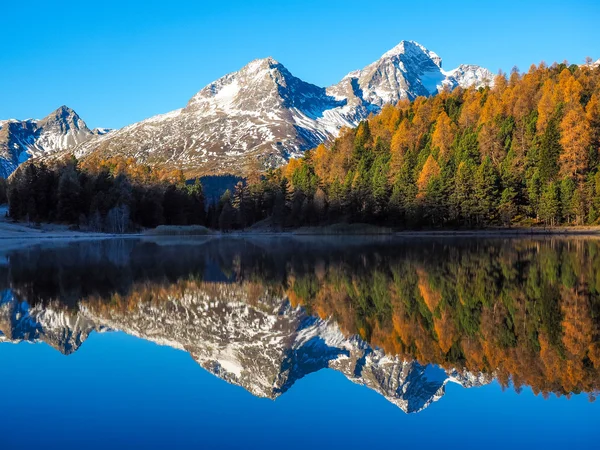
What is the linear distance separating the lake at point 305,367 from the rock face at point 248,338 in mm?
52

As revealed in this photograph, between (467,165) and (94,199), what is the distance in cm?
6766

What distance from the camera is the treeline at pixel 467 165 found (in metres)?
81.8

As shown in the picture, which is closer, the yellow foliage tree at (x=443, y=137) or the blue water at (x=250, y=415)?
the blue water at (x=250, y=415)

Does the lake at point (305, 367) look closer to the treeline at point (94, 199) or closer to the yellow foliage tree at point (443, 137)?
the yellow foliage tree at point (443, 137)

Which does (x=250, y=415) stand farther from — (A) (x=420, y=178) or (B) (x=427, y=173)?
(B) (x=427, y=173)

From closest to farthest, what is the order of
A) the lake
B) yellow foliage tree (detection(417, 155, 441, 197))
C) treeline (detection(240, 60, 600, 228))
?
the lake, treeline (detection(240, 60, 600, 228)), yellow foliage tree (detection(417, 155, 441, 197))

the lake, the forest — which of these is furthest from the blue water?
the forest

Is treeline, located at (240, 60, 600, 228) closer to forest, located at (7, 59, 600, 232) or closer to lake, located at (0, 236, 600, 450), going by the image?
forest, located at (7, 59, 600, 232)

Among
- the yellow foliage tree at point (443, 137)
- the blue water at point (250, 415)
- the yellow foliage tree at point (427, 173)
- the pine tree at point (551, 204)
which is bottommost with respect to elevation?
the blue water at point (250, 415)

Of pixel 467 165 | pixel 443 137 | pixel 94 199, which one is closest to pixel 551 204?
pixel 467 165

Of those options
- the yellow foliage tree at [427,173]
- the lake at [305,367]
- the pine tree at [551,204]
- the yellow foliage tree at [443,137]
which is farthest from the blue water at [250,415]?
the yellow foliage tree at [443,137]

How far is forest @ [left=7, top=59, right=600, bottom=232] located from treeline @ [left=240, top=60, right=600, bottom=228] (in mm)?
213

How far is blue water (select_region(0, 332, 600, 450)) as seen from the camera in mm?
7297

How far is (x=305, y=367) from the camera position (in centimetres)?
1102
